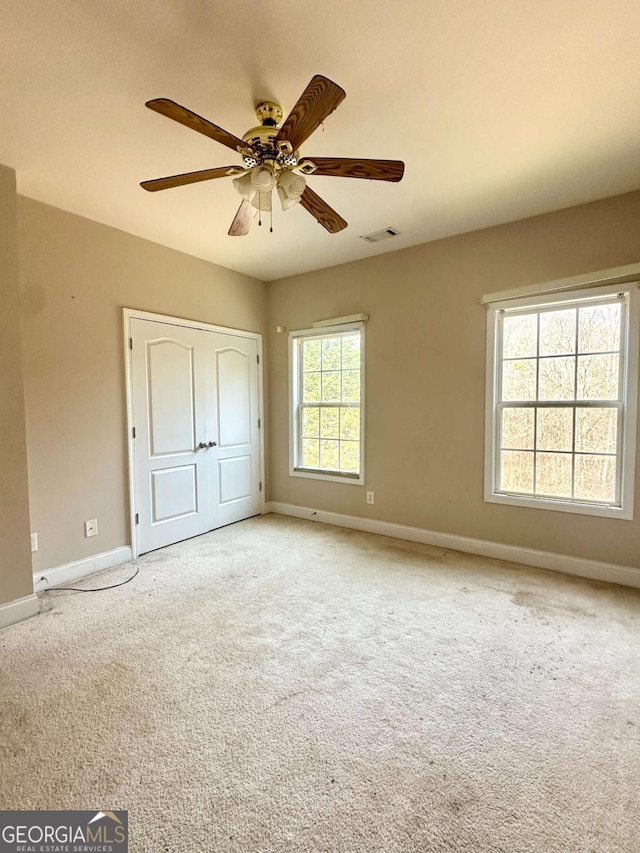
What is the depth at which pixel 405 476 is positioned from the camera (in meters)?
3.66

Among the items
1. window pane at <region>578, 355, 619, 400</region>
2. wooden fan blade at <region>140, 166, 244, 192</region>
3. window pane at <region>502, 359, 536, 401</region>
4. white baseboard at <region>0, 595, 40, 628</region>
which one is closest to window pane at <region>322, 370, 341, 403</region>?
window pane at <region>502, 359, 536, 401</region>

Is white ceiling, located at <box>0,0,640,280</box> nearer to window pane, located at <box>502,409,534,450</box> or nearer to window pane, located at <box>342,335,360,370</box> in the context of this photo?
window pane, located at <box>342,335,360,370</box>

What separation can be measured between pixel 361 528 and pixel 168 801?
2.86 meters

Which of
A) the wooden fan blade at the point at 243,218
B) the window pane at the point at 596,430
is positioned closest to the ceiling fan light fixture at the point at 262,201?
the wooden fan blade at the point at 243,218

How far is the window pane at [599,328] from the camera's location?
108 inches

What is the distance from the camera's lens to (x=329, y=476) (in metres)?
4.16

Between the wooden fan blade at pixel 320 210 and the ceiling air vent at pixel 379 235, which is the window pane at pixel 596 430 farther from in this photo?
the wooden fan blade at pixel 320 210

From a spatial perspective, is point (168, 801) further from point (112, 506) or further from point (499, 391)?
point (499, 391)

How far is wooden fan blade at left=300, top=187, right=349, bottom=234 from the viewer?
1.98m

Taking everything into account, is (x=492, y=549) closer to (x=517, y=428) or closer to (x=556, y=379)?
(x=517, y=428)

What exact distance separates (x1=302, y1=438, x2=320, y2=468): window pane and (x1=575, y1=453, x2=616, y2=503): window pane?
2.45 metres

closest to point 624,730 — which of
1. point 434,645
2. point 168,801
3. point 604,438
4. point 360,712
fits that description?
point 434,645

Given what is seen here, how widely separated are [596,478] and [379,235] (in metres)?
2.60

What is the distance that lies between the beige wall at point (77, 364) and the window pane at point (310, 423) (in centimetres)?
184
